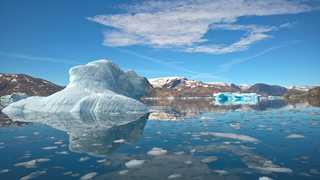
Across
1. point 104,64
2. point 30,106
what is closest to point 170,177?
point 30,106

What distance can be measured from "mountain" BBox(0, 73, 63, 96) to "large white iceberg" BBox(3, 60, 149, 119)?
101555 millimetres

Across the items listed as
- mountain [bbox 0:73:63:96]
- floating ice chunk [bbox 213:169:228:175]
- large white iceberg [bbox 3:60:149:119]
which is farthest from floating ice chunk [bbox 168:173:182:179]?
mountain [bbox 0:73:63:96]

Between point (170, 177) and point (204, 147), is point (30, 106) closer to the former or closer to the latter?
point (204, 147)

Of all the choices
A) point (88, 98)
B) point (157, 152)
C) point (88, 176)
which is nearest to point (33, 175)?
point (88, 176)

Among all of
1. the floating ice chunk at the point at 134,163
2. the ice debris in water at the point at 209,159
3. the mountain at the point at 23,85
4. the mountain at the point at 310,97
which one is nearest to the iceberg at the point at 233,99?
the mountain at the point at 310,97

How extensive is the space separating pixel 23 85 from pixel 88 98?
131 metres

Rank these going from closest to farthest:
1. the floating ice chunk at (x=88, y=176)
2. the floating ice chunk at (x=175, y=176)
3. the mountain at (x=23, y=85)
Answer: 1. the floating ice chunk at (x=175, y=176)
2. the floating ice chunk at (x=88, y=176)
3. the mountain at (x=23, y=85)

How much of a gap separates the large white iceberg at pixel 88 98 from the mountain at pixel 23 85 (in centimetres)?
10155

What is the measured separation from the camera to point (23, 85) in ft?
503

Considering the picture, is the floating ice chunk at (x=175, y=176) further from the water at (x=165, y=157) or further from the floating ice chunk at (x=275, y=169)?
the floating ice chunk at (x=275, y=169)

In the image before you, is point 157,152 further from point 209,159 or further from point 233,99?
point 233,99

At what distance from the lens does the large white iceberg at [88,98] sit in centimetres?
3309

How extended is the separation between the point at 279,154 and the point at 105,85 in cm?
3368

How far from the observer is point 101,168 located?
366 inches
